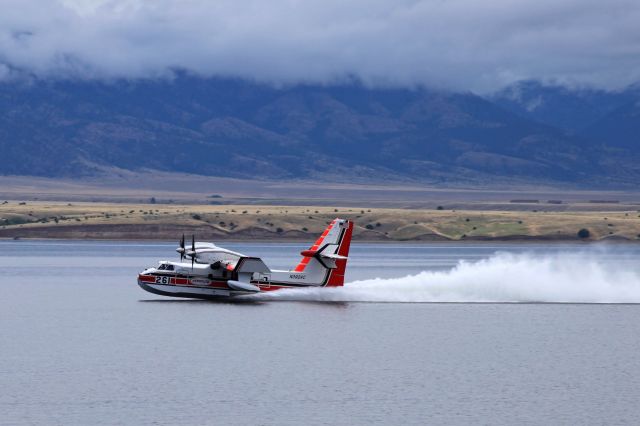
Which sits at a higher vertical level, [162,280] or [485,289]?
[162,280]

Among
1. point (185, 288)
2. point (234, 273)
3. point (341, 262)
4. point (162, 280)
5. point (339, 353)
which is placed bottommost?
point (339, 353)

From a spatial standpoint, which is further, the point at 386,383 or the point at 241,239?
the point at 241,239

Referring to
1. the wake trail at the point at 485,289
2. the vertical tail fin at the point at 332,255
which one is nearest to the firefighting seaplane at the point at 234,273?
the vertical tail fin at the point at 332,255

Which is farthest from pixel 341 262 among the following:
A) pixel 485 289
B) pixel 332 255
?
pixel 485 289

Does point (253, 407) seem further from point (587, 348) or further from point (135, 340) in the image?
point (587, 348)

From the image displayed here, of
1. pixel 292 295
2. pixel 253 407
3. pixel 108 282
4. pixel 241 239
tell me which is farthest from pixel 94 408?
pixel 241 239

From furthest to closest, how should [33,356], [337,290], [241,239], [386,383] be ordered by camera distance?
[241,239]
[337,290]
[33,356]
[386,383]

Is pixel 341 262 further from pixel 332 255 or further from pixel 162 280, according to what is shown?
pixel 162 280

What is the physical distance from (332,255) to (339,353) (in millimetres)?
18730

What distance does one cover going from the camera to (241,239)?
191250 mm

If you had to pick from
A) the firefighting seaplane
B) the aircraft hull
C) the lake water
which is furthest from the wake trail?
the aircraft hull

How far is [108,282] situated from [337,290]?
28.6 metres

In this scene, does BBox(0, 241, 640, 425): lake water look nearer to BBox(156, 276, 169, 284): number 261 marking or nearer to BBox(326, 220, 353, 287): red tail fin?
BBox(326, 220, 353, 287): red tail fin

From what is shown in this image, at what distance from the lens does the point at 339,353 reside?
62.0 m
